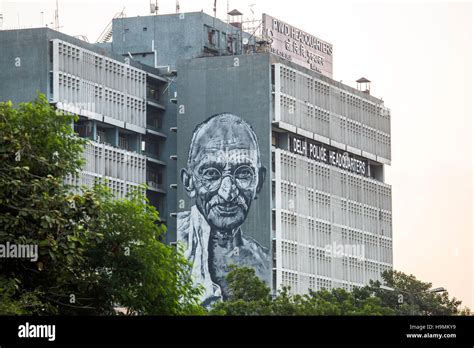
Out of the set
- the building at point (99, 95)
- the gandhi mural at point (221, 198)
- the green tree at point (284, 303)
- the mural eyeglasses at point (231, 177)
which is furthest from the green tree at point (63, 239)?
the mural eyeglasses at point (231, 177)

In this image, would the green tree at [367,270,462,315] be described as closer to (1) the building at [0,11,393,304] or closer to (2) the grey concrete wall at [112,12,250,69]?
(1) the building at [0,11,393,304]

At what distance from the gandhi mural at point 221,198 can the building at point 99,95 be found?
21.0 ft

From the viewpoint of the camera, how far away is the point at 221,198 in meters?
167

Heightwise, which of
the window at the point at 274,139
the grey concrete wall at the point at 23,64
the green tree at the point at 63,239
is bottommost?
the green tree at the point at 63,239

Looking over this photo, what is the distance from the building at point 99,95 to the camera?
156 metres

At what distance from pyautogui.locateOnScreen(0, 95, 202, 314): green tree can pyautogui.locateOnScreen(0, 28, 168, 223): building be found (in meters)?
62.3

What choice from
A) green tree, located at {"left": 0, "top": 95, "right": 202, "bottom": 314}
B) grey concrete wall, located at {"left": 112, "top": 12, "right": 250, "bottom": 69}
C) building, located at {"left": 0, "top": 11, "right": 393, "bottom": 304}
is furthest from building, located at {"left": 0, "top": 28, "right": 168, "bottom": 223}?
green tree, located at {"left": 0, "top": 95, "right": 202, "bottom": 314}

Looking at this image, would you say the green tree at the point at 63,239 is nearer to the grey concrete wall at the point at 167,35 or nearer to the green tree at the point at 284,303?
the green tree at the point at 284,303

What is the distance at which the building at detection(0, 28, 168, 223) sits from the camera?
512ft

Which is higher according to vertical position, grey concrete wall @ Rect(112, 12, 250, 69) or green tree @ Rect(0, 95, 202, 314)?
grey concrete wall @ Rect(112, 12, 250, 69)

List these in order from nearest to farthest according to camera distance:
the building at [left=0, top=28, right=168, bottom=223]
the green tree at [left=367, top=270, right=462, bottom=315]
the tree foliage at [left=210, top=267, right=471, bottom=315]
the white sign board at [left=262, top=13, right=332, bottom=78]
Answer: the tree foliage at [left=210, top=267, right=471, bottom=315], the green tree at [left=367, top=270, right=462, bottom=315], the building at [left=0, top=28, right=168, bottom=223], the white sign board at [left=262, top=13, right=332, bottom=78]

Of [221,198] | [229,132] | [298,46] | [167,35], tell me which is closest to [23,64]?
[229,132]

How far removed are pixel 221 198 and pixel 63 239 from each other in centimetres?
9595
